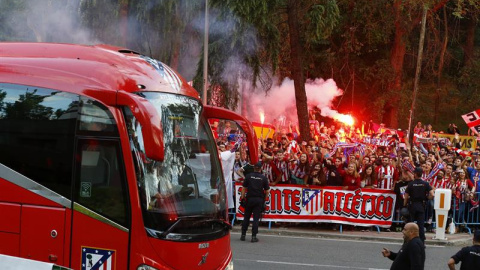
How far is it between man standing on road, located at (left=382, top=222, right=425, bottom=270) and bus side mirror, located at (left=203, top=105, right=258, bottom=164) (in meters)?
1.84

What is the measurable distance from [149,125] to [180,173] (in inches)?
42.3

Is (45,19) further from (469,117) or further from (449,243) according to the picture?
(449,243)

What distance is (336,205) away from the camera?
54.2 feet

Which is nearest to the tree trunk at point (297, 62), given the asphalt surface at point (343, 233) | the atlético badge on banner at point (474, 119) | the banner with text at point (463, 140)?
the atlético badge on banner at point (474, 119)

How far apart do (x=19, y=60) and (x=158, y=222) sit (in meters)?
2.38

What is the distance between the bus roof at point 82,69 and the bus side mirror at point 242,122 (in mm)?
390

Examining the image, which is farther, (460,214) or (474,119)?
(474,119)

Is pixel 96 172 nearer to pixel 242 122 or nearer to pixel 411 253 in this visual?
pixel 242 122

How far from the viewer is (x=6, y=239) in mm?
7324

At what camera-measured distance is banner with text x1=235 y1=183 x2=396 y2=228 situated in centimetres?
1653

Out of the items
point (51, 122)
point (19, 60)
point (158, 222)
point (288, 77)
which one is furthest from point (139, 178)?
point (288, 77)

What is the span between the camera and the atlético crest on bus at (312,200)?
16594mm

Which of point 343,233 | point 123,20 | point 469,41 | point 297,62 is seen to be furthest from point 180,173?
point 469,41

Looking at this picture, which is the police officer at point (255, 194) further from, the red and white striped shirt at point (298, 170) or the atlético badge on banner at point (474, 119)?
the atlético badge on banner at point (474, 119)
